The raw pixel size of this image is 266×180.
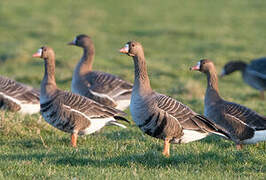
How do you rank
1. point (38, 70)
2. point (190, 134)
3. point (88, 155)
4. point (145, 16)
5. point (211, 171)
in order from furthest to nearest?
point (145, 16)
point (38, 70)
point (190, 134)
point (88, 155)
point (211, 171)

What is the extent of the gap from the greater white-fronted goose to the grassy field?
4.34 ft

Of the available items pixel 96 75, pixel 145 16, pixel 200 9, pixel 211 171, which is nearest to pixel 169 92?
pixel 96 75

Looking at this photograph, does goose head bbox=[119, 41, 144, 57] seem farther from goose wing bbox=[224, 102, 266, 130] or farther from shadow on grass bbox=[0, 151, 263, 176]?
goose wing bbox=[224, 102, 266, 130]

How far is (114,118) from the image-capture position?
979 centimetres

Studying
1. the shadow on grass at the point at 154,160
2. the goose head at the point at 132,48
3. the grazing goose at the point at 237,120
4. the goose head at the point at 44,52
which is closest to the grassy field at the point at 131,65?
the shadow on grass at the point at 154,160

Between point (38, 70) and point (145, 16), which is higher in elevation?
point (145, 16)

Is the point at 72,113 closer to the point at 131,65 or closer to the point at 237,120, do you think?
the point at 237,120

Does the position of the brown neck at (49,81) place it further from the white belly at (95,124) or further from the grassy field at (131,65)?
the white belly at (95,124)

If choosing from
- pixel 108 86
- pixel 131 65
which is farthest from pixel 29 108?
pixel 131 65

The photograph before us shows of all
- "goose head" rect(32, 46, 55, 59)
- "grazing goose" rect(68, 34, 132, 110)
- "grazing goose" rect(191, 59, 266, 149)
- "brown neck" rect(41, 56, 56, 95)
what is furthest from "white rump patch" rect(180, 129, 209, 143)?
"grazing goose" rect(68, 34, 132, 110)

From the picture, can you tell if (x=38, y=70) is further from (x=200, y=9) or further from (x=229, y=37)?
(x=200, y=9)

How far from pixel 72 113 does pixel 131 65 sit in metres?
14.2

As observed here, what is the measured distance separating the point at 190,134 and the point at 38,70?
14406 millimetres

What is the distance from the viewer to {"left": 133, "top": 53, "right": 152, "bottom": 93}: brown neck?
8.74 metres
